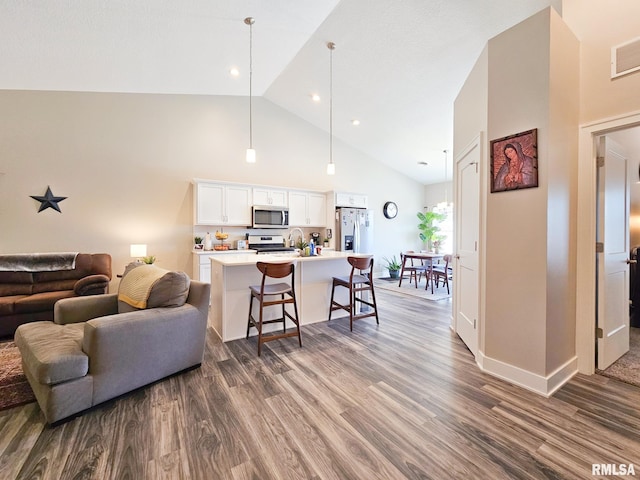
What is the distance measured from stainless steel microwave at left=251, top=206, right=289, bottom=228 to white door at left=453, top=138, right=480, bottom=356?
10.7ft

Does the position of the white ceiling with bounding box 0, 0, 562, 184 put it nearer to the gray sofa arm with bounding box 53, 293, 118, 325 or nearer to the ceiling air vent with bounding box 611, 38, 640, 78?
the ceiling air vent with bounding box 611, 38, 640, 78

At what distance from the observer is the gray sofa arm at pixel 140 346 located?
1.83m

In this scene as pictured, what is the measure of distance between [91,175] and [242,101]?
290cm

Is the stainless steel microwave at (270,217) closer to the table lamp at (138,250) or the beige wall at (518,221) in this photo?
the table lamp at (138,250)

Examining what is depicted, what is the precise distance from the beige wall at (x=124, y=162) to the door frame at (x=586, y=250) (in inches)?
184

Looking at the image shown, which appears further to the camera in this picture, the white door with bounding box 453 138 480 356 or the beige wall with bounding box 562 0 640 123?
the white door with bounding box 453 138 480 356

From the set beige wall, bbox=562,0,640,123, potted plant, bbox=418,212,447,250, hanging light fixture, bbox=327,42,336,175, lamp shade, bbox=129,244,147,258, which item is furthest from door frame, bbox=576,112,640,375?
lamp shade, bbox=129,244,147,258

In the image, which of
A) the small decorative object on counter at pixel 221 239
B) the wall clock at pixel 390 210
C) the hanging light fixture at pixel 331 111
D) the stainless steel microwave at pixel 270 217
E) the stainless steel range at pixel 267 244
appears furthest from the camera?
the wall clock at pixel 390 210

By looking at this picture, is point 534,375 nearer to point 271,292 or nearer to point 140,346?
point 271,292

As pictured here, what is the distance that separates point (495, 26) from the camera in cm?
277

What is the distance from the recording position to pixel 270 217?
17.4 feet

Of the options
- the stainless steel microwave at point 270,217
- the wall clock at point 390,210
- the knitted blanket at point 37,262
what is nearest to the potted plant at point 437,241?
the wall clock at point 390,210

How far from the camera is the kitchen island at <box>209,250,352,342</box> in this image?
3016mm

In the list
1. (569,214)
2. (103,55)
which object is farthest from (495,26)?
(103,55)
